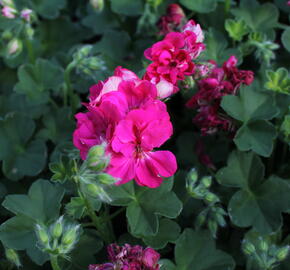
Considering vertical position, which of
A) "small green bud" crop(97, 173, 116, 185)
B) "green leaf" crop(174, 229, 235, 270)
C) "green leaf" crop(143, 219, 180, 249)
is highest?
"small green bud" crop(97, 173, 116, 185)

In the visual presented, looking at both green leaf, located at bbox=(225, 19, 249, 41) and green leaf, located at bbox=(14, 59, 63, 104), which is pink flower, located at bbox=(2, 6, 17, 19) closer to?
green leaf, located at bbox=(14, 59, 63, 104)

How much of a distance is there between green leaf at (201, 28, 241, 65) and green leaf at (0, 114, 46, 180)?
3.23 ft

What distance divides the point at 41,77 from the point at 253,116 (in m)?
1.18

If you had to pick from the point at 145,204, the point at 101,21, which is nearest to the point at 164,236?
the point at 145,204

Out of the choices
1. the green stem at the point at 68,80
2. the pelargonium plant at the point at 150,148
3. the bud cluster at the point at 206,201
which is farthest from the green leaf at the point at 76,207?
the green stem at the point at 68,80

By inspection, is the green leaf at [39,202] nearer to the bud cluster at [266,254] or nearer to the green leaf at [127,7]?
the bud cluster at [266,254]

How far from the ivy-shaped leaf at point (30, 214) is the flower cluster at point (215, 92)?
2.30 feet

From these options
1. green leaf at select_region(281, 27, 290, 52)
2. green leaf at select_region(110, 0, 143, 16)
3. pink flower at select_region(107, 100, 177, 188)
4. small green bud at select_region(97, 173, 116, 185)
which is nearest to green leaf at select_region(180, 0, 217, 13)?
green leaf at select_region(110, 0, 143, 16)

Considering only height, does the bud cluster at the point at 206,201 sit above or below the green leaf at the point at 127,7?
below

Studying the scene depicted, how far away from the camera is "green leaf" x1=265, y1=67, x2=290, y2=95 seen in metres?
2.16

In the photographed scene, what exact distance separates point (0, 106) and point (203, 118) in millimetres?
1221

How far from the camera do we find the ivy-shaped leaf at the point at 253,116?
81.3 inches

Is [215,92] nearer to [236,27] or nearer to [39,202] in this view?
[236,27]

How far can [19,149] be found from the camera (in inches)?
96.3
